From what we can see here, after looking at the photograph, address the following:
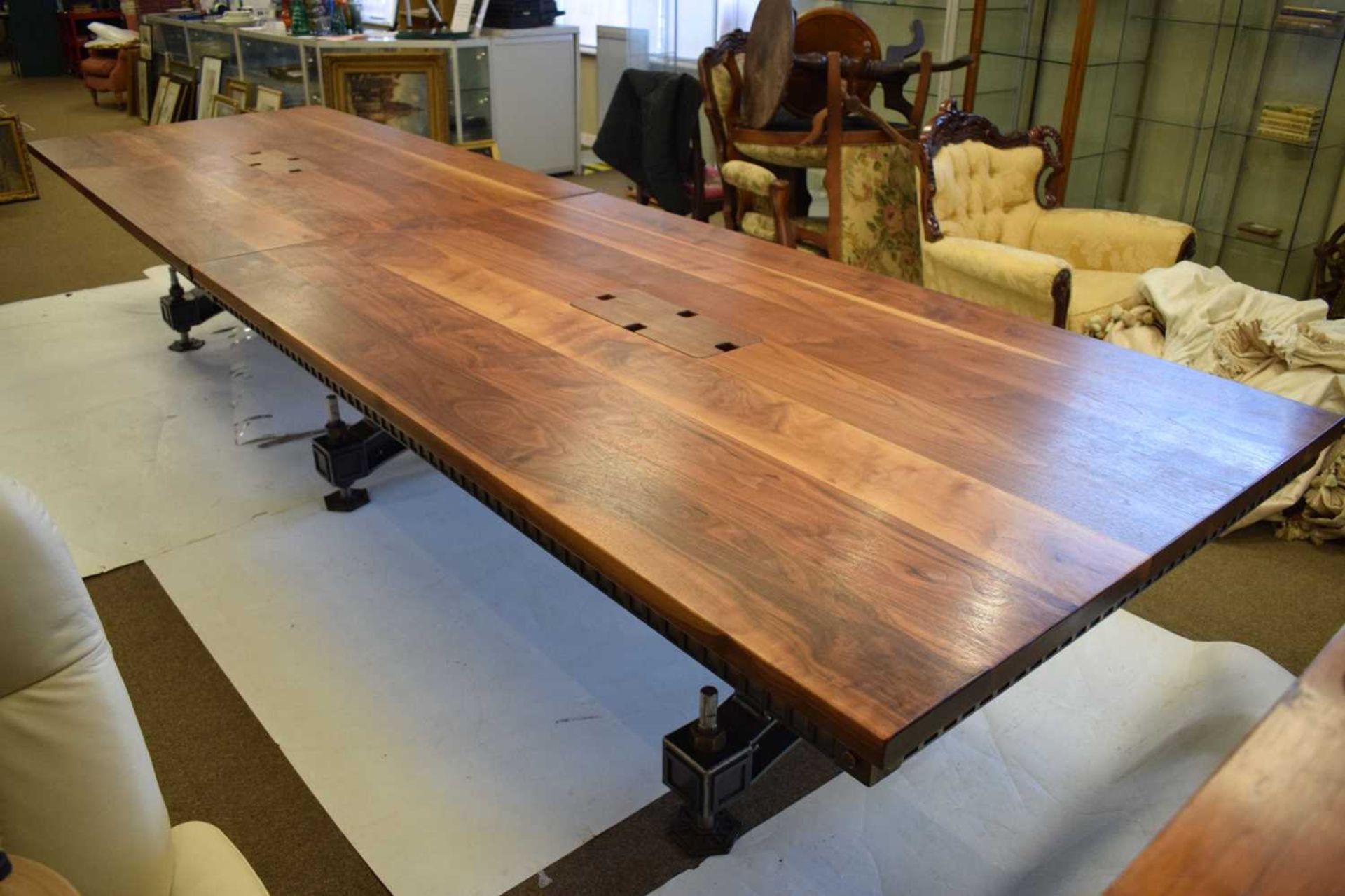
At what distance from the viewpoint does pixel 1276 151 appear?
12.7 feet

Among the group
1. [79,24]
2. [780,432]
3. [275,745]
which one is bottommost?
[275,745]

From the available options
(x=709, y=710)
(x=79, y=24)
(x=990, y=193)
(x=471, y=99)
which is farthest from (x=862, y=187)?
→ (x=79, y=24)

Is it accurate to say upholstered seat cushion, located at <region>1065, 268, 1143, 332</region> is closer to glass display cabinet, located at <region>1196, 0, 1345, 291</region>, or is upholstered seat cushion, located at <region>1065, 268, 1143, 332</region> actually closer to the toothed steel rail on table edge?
glass display cabinet, located at <region>1196, 0, 1345, 291</region>

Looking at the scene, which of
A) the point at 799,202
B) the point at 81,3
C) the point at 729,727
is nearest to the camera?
the point at 729,727

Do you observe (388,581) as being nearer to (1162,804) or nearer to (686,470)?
(686,470)

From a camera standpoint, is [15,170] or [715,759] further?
[15,170]

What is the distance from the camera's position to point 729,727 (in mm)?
1624

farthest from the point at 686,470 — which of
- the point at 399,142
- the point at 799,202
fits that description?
the point at 799,202

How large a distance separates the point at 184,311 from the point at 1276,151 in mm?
3872

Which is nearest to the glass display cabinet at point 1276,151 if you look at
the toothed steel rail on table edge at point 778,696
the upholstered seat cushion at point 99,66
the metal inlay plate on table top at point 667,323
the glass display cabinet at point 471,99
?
the toothed steel rail on table edge at point 778,696

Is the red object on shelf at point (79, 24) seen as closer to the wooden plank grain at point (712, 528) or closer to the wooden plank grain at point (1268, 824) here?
the wooden plank grain at point (712, 528)

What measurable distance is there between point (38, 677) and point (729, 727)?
974 millimetres

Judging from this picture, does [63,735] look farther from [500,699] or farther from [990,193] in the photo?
[990,193]

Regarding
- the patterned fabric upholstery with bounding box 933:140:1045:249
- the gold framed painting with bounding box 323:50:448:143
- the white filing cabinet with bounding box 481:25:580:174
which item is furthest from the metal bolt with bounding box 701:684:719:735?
the white filing cabinet with bounding box 481:25:580:174
